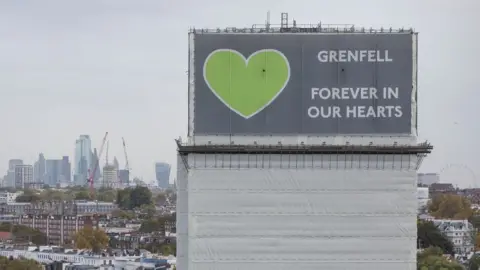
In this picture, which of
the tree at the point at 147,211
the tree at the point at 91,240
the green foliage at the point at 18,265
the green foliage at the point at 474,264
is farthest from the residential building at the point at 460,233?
the tree at the point at 147,211

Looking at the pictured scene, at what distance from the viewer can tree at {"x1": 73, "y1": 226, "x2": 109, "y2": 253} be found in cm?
10375

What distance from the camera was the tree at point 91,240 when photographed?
10375 centimetres

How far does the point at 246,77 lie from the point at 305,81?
1388 millimetres

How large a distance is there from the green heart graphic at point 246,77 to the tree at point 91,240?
82.4 metres

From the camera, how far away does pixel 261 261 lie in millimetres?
21000

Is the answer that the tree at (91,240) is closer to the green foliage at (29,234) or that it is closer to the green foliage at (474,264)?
the green foliage at (29,234)

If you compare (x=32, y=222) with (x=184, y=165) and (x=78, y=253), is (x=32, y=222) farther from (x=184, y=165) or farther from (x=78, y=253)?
(x=184, y=165)

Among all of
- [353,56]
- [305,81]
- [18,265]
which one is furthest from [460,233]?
[305,81]

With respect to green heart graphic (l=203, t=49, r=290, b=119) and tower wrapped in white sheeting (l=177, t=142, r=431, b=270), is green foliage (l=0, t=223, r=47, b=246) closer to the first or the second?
tower wrapped in white sheeting (l=177, t=142, r=431, b=270)

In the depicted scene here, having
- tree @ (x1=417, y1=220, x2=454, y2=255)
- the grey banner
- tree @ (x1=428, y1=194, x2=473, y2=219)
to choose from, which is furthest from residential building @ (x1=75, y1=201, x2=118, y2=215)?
the grey banner

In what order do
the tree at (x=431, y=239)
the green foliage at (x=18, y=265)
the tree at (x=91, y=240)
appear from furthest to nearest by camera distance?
the tree at (x=91, y=240)
the tree at (x=431, y=239)
the green foliage at (x=18, y=265)

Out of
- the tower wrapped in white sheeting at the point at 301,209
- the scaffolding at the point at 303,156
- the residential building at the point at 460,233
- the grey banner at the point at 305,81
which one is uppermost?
the grey banner at the point at 305,81

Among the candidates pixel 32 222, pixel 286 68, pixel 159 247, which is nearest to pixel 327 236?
pixel 286 68

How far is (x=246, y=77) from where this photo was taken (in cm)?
2128
